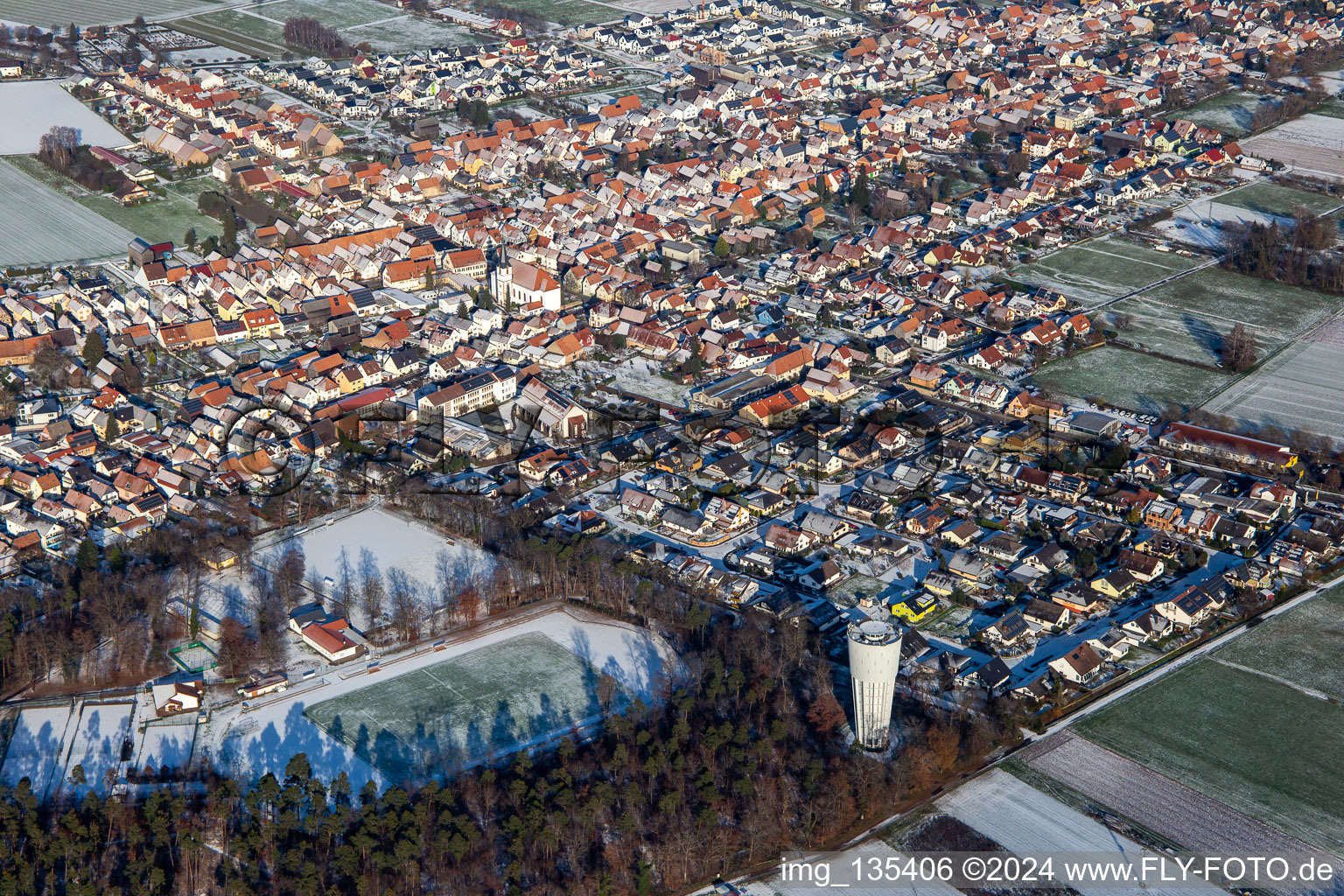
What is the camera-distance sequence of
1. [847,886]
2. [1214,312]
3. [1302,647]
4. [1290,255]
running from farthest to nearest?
[1290,255] < [1214,312] < [1302,647] < [847,886]

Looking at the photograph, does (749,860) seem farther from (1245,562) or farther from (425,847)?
(1245,562)

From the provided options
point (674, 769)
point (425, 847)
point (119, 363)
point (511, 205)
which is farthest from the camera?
point (511, 205)

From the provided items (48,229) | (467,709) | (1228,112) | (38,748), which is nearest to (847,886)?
(467,709)

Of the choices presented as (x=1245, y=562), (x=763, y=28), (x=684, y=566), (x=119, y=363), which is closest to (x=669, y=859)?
(x=684, y=566)

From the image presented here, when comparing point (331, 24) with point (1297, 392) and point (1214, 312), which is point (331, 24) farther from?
point (1297, 392)

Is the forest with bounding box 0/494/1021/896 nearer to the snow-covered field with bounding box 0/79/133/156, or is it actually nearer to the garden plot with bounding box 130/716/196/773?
the garden plot with bounding box 130/716/196/773

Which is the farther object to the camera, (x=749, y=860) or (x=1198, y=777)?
(x=1198, y=777)

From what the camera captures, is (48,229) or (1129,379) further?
(48,229)
